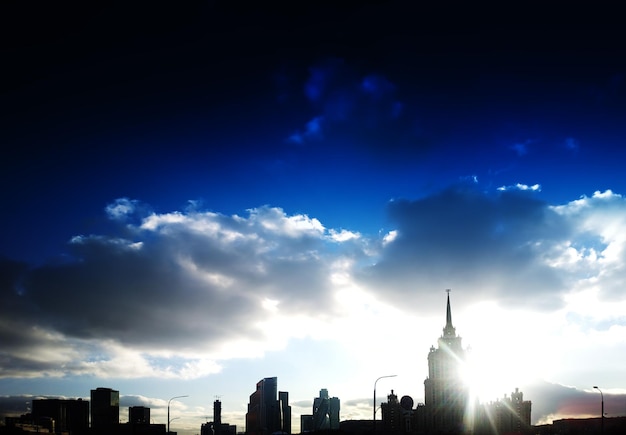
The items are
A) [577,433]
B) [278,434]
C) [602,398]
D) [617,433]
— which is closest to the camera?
[602,398]

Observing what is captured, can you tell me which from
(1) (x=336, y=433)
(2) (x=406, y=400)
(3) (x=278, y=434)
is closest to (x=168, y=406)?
(3) (x=278, y=434)

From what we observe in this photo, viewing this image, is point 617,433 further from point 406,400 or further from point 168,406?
point 168,406

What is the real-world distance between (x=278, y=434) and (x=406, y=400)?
2456cm

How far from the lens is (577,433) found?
7657 inches

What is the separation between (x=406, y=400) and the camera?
103m

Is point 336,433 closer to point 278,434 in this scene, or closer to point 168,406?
point 278,434

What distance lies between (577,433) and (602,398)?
359ft

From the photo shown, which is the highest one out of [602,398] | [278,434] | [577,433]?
[602,398]

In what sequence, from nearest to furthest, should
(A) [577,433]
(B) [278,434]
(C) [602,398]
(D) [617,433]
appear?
(C) [602,398] < (D) [617,433] < (B) [278,434] < (A) [577,433]

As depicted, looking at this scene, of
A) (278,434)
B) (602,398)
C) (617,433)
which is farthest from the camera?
(278,434)

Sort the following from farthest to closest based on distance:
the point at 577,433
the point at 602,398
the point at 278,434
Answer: the point at 577,433 → the point at 278,434 → the point at 602,398

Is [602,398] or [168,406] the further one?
[168,406]

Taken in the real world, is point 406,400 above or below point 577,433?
above

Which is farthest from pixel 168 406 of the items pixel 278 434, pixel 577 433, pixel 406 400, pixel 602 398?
pixel 577 433
